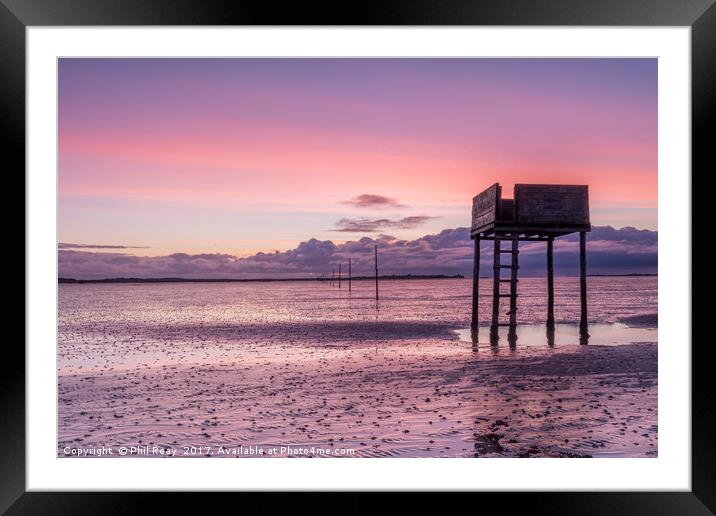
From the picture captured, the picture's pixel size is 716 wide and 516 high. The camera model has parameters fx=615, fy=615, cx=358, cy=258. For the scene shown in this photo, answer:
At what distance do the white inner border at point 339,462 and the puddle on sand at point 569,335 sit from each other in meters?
12.3

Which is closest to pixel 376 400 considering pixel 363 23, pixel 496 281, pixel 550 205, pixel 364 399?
pixel 364 399

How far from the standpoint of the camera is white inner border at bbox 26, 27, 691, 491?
17.6 ft

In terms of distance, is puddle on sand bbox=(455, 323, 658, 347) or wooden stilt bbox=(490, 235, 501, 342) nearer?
puddle on sand bbox=(455, 323, 658, 347)

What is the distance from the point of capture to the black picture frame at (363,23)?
17.0 ft

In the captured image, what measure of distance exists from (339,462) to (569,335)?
54.6 feet

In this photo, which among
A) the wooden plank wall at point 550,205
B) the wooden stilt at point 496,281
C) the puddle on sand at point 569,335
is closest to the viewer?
the wooden plank wall at point 550,205

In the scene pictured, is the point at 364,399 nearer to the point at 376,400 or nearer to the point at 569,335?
the point at 376,400

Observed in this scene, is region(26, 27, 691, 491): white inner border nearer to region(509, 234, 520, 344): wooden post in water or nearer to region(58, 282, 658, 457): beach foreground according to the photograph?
region(58, 282, 658, 457): beach foreground

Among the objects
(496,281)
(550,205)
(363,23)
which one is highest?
(363,23)

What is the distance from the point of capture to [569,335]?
68.8 feet

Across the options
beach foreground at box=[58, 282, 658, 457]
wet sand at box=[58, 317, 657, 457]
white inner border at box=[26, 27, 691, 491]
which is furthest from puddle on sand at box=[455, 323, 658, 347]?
white inner border at box=[26, 27, 691, 491]

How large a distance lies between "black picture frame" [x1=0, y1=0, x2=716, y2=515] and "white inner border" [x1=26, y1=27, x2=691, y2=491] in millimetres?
96

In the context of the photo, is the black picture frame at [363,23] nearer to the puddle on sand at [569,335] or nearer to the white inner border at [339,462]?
the white inner border at [339,462]

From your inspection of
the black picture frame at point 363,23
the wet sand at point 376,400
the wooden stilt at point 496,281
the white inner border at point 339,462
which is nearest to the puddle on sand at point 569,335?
the wooden stilt at point 496,281
